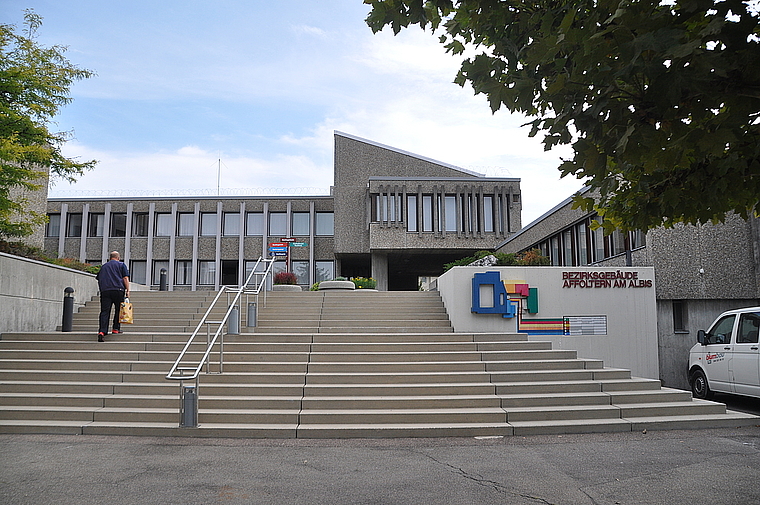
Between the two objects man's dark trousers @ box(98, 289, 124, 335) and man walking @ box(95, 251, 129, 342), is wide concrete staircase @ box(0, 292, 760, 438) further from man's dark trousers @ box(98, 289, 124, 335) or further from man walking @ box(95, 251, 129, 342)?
man walking @ box(95, 251, 129, 342)

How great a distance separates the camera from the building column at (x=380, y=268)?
32.8 m

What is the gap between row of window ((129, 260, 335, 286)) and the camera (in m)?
36.0

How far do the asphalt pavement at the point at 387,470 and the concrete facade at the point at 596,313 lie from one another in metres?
7.95

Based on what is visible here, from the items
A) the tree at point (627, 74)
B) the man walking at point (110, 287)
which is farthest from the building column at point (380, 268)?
the tree at point (627, 74)

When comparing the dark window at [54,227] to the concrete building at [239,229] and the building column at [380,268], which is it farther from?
the building column at [380,268]

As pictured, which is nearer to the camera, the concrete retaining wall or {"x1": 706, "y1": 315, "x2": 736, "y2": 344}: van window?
{"x1": 706, "y1": 315, "x2": 736, "y2": 344}: van window

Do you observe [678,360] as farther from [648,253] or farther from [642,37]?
[642,37]

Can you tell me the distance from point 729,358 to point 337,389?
768 centimetres

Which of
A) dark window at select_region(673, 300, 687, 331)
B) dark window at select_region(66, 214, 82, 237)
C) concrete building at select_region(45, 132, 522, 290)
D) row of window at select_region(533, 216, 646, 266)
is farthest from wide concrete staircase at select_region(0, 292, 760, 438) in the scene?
dark window at select_region(66, 214, 82, 237)

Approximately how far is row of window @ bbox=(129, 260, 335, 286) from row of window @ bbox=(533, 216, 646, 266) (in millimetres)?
14887

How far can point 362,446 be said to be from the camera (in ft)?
25.6

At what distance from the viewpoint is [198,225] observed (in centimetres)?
3641

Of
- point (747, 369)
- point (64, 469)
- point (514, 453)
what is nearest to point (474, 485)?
point (514, 453)

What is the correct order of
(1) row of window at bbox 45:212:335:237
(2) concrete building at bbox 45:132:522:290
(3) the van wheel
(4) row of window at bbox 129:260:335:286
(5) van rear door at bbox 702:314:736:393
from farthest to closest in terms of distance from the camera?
(1) row of window at bbox 45:212:335:237
(4) row of window at bbox 129:260:335:286
(2) concrete building at bbox 45:132:522:290
(3) the van wheel
(5) van rear door at bbox 702:314:736:393
